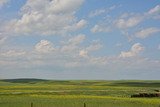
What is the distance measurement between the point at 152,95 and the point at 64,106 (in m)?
35.5

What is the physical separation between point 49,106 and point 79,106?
136 inches

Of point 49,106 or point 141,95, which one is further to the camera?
point 141,95

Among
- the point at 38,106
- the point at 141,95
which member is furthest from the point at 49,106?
the point at 141,95

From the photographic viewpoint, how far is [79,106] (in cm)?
4738

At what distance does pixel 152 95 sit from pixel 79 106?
34721 mm

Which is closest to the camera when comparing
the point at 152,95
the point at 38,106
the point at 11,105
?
the point at 38,106

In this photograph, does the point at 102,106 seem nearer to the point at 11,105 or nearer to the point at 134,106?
the point at 134,106

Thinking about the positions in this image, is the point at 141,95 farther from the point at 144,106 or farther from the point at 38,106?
the point at 38,106

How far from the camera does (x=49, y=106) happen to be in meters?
46.7

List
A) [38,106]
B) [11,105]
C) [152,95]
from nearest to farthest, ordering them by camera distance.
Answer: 1. [38,106]
2. [11,105]
3. [152,95]

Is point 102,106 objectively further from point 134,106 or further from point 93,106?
point 134,106

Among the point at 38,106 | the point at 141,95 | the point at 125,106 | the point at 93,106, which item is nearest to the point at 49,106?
the point at 38,106

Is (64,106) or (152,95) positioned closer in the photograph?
(64,106)

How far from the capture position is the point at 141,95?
79438 millimetres
